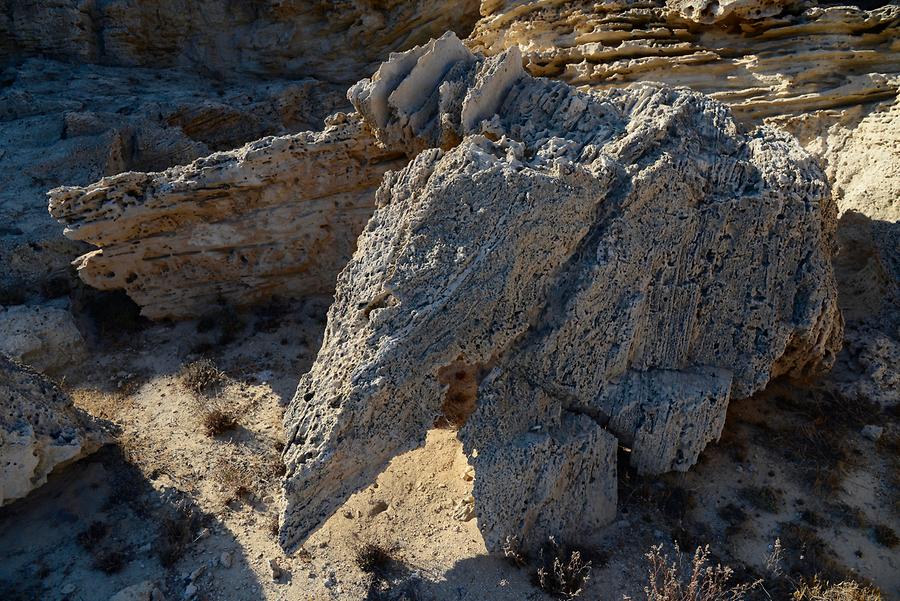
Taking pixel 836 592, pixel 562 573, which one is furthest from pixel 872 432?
pixel 562 573

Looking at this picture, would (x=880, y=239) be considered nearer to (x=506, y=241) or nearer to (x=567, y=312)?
(x=567, y=312)

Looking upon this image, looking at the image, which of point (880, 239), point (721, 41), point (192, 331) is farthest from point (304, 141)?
point (880, 239)

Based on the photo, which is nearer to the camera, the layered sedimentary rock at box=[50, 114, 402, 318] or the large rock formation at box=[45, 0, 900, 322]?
the layered sedimentary rock at box=[50, 114, 402, 318]

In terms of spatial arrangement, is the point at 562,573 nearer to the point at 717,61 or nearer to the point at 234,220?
the point at 234,220

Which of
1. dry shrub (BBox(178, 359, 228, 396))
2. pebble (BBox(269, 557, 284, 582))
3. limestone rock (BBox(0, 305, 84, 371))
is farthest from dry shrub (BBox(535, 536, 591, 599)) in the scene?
limestone rock (BBox(0, 305, 84, 371))

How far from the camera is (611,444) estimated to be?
5680 mm

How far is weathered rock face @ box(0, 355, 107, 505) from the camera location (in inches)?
213

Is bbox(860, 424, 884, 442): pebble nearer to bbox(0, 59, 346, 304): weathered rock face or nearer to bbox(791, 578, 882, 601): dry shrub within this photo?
bbox(791, 578, 882, 601): dry shrub

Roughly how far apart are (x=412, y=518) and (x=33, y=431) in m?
3.62

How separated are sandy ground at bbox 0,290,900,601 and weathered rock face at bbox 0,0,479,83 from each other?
12143 millimetres

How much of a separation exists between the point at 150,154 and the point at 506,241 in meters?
9.47

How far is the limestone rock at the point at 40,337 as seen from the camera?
27.7 feet

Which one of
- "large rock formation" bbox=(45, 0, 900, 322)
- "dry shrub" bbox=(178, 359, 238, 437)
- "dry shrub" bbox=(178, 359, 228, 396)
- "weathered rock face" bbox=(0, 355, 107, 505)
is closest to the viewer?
"weathered rock face" bbox=(0, 355, 107, 505)

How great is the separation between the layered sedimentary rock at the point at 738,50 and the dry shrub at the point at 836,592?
7035 millimetres
